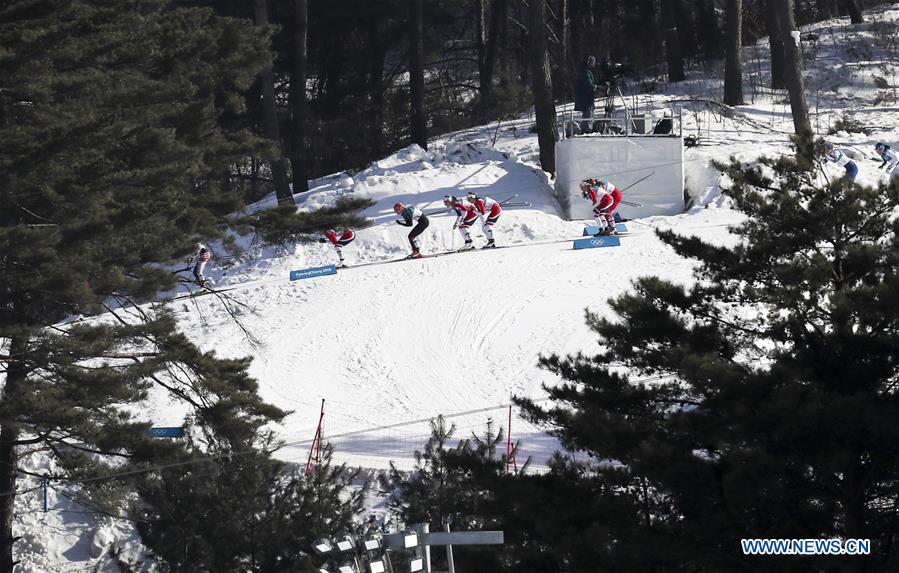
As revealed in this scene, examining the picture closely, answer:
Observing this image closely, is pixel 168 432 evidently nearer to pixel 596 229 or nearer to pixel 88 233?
pixel 88 233

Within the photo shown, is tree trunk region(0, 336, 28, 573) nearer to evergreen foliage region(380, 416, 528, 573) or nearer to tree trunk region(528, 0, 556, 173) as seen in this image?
evergreen foliage region(380, 416, 528, 573)

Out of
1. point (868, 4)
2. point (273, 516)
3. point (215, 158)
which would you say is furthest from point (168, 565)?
point (868, 4)

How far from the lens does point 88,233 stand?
19.8 metres

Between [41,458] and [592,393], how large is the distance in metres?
12.7

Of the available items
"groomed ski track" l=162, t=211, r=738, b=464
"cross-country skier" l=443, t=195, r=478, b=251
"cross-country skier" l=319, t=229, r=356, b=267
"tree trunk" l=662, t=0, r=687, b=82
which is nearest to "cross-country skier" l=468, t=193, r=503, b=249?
"cross-country skier" l=443, t=195, r=478, b=251

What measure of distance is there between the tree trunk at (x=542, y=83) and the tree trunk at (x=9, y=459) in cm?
1837

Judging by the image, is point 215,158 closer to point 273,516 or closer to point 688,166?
point 273,516

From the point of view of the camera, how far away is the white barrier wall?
33.1 metres

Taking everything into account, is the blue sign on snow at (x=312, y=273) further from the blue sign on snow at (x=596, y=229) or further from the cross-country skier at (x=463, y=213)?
the blue sign on snow at (x=596, y=229)

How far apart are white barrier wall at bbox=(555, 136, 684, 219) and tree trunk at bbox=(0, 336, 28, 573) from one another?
16.7 meters

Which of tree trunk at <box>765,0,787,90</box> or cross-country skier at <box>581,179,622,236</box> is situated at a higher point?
tree trunk at <box>765,0,787,90</box>

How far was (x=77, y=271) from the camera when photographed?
19.3 meters

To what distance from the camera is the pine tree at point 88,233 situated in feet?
63.2

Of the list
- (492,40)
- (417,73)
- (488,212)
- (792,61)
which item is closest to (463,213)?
(488,212)
